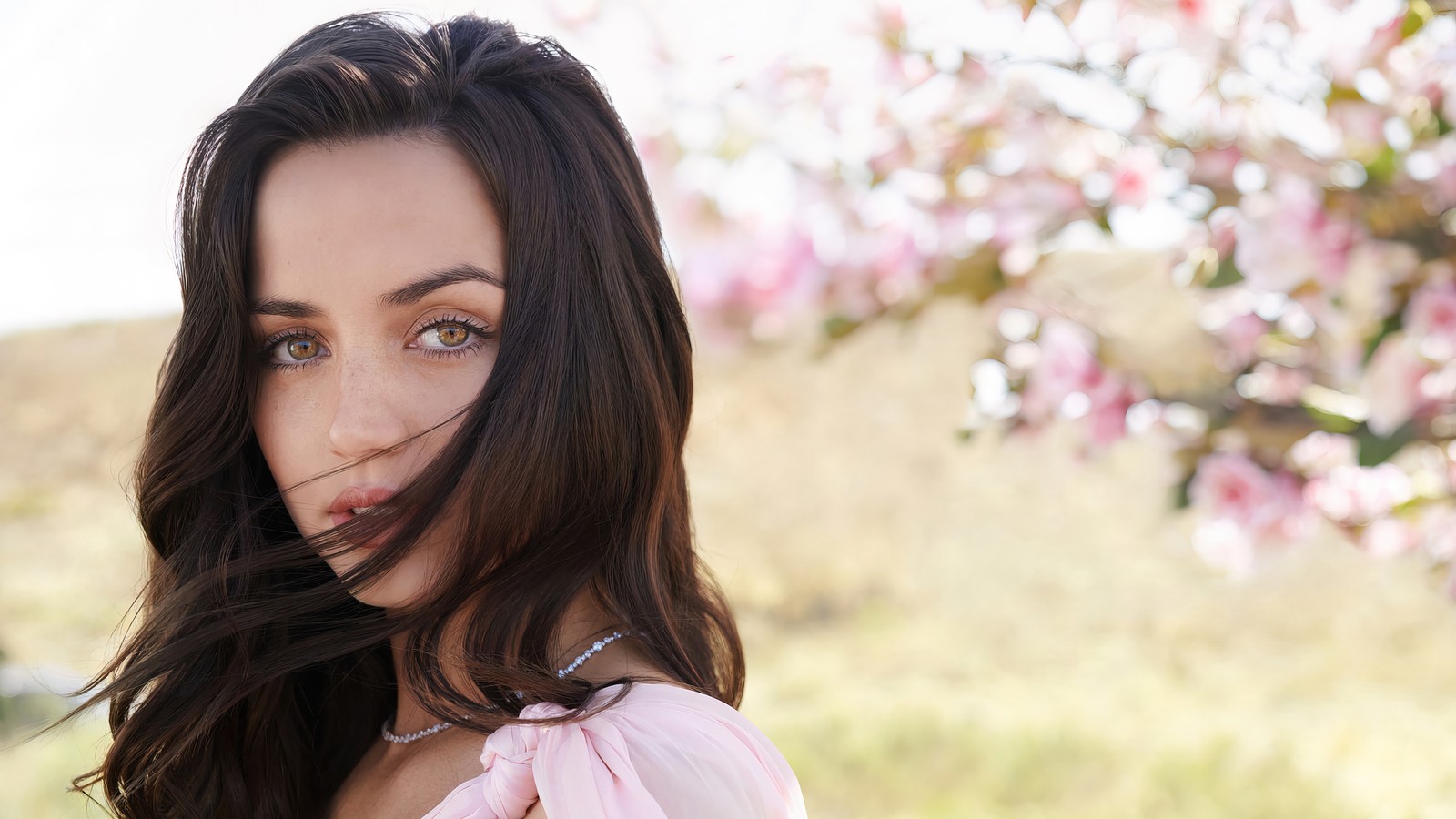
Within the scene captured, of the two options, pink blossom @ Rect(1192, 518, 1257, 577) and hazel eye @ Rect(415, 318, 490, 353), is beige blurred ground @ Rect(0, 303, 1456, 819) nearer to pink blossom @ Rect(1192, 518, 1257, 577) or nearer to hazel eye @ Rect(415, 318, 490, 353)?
pink blossom @ Rect(1192, 518, 1257, 577)

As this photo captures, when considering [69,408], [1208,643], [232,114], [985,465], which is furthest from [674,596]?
[69,408]

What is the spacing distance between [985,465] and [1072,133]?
31.5 ft

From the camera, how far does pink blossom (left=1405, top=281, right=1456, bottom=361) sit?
139 cm

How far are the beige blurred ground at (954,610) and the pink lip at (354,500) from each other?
84 centimetres

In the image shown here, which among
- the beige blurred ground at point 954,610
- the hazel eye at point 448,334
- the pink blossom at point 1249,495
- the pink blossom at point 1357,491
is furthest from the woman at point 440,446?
the pink blossom at point 1357,491

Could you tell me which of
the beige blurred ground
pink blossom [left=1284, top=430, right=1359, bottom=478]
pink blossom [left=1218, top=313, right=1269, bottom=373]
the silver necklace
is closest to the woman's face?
the silver necklace

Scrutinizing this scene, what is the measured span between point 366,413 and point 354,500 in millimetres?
87

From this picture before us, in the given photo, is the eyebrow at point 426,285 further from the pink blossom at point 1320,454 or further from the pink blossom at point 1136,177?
the pink blossom at point 1320,454

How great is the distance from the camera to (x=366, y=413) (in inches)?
40.4

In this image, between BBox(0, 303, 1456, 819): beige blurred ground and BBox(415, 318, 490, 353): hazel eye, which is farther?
BBox(0, 303, 1456, 819): beige blurred ground

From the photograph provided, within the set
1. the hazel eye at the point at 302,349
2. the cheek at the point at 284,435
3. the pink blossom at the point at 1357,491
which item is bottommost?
the pink blossom at the point at 1357,491

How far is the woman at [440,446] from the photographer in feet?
3.33

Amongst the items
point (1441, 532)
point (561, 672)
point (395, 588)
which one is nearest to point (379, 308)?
point (395, 588)

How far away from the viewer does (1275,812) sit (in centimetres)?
500
